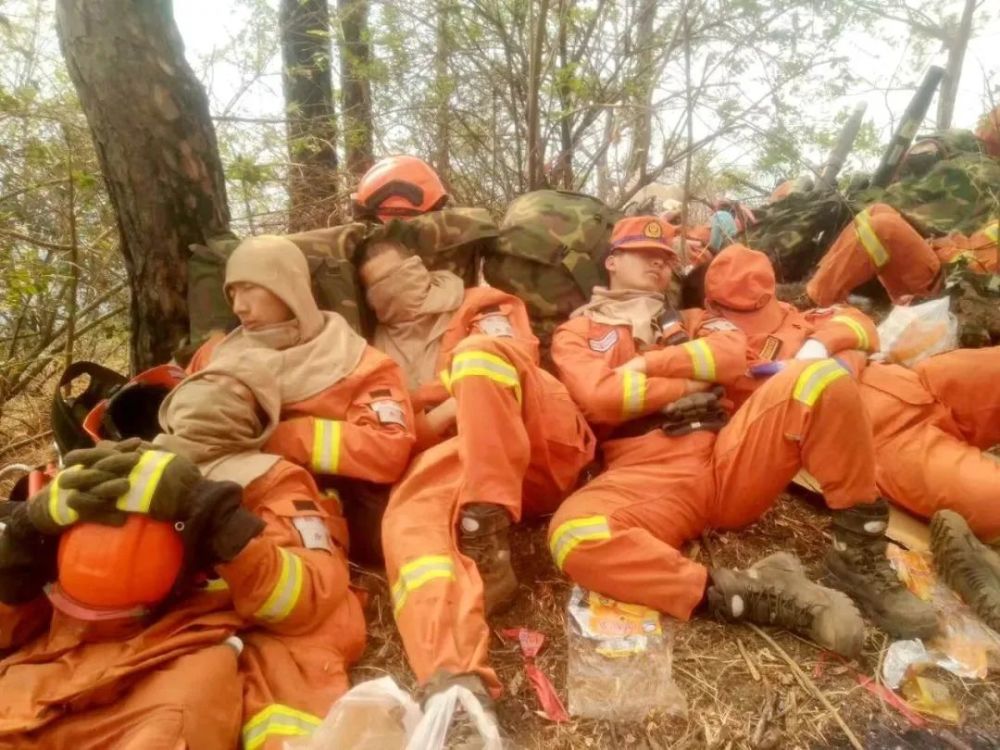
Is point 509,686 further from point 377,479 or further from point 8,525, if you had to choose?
point 8,525

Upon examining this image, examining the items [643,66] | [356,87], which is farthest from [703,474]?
[356,87]

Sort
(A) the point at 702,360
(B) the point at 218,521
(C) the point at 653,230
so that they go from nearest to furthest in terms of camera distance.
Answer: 1. (B) the point at 218,521
2. (A) the point at 702,360
3. (C) the point at 653,230

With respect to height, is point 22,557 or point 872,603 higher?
point 22,557

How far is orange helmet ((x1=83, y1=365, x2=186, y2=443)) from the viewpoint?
101 inches

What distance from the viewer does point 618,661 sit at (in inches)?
86.7

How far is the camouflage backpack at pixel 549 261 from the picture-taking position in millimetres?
3359

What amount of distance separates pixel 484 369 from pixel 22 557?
1.40 meters

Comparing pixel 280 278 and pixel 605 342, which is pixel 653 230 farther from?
pixel 280 278

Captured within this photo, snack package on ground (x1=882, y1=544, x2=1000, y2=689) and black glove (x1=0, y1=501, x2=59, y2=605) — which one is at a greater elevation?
black glove (x1=0, y1=501, x2=59, y2=605)

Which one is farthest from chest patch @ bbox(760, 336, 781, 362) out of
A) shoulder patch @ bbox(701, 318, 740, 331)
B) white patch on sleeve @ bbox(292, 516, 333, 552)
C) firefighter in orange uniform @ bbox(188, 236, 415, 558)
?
white patch on sleeve @ bbox(292, 516, 333, 552)

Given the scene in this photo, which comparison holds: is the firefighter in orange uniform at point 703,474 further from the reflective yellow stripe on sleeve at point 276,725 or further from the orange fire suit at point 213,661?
the reflective yellow stripe on sleeve at point 276,725

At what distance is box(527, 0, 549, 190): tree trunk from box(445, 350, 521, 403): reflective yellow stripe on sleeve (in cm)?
210

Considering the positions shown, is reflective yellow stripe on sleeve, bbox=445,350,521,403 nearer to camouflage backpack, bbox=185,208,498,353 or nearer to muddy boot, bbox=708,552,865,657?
camouflage backpack, bbox=185,208,498,353

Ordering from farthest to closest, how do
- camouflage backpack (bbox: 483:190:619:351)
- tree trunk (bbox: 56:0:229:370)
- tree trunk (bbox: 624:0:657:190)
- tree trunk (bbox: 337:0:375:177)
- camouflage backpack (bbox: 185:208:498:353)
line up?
tree trunk (bbox: 337:0:375:177) < tree trunk (bbox: 624:0:657:190) < camouflage backpack (bbox: 483:190:619:351) < camouflage backpack (bbox: 185:208:498:353) < tree trunk (bbox: 56:0:229:370)
